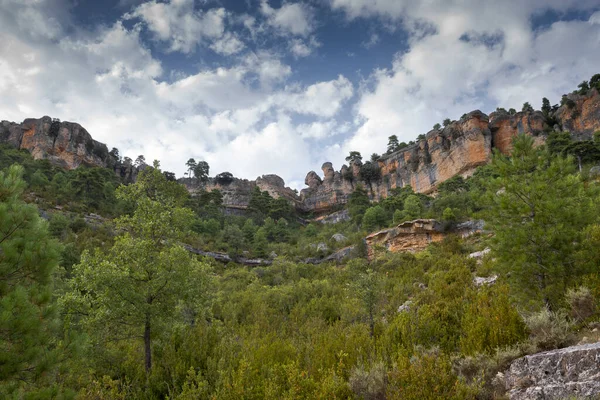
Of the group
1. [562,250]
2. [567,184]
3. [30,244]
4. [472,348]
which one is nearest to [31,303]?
[30,244]

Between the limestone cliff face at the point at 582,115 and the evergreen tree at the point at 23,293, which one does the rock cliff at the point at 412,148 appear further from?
the evergreen tree at the point at 23,293

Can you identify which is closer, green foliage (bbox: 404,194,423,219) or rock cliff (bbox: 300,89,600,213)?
green foliage (bbox: 404,194,423,219)

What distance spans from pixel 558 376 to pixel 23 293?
22.0ft

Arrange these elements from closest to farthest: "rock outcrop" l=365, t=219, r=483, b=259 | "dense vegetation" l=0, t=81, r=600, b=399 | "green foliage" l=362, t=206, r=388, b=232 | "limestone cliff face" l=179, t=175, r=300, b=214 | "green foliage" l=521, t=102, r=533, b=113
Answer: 1. "dense vegetation" l=0, t=81, r=600, b=399
2. "rock outcrop" l=365, t=219, r=483, b=259
3. "green foliage" l=362, t=206, r=388, b=232
4. "green foliage" l=521, t=102, r=533, b=113
5. "limestone cliff face" l=179, t=175, r=300, b=214

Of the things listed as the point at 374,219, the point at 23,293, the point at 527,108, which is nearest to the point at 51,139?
the point at 374,219

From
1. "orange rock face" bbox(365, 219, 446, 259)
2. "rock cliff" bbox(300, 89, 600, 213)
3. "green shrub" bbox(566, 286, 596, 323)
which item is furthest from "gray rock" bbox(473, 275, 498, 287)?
"rock cliff" bbox(300, 89, 600, 213)

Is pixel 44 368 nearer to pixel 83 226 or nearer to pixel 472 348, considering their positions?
pixel 472 348

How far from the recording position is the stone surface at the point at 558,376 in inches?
145

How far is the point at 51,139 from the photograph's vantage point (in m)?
56.2

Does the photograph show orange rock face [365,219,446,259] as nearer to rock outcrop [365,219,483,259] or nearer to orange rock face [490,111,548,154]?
rock outcrop [365,219,483,259]

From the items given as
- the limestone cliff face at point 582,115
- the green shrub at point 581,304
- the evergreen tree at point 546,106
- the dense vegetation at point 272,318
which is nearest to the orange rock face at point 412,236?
the dense vegetation at point 272,318

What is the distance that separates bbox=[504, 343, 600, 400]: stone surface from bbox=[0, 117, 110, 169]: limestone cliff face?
6696 cm

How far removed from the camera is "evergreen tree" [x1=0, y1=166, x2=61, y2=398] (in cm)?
343

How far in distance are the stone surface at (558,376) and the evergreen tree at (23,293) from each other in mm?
6090
